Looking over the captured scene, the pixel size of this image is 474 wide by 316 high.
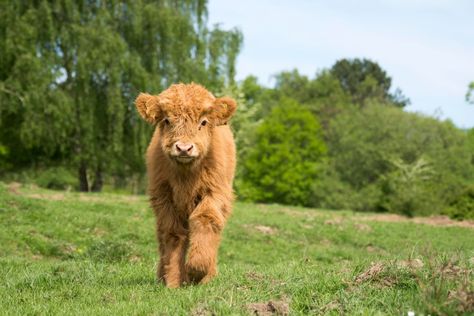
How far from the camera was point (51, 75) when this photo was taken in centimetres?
3472

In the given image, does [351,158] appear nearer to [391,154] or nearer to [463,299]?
[391,154]

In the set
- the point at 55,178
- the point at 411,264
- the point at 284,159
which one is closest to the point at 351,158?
the point at 284,159

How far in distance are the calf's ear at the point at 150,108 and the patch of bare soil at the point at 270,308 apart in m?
3.30

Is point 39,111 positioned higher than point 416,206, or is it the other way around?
point 39,111

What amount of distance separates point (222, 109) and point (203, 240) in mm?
1660

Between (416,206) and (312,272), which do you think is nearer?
(312,272)

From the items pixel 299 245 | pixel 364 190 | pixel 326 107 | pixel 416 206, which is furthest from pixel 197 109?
pixel 326 107

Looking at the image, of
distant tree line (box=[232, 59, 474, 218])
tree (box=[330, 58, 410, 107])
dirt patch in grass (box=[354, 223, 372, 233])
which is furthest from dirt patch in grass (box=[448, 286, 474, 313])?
tree (box=[330, 58, 410, 107])

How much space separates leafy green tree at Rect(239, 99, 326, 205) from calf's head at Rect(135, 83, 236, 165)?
170 ft

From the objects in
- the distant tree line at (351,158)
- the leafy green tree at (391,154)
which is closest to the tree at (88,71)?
the distant tree line at (351,158)

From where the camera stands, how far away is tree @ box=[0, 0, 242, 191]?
1337 inches

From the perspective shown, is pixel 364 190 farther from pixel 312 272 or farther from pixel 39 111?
pixel 312 272

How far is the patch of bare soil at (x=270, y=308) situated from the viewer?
15.9 ft

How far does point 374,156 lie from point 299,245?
38.3 m
